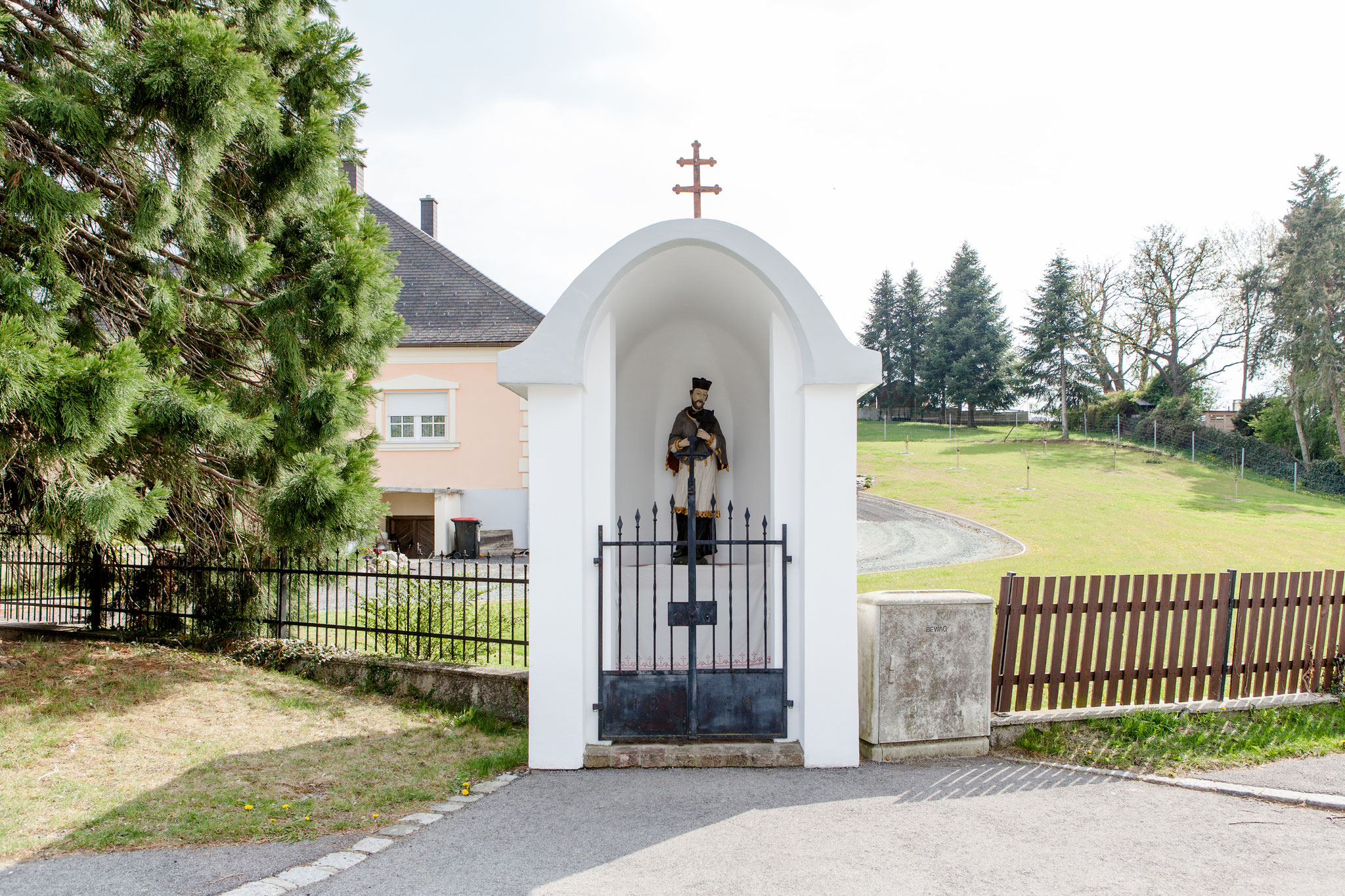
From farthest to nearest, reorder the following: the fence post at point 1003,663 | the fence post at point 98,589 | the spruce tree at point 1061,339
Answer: the spruce tree at point 1061,339 < the fence post at point 98,589 < the fence post at point 1003,663

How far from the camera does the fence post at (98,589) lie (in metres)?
9.70

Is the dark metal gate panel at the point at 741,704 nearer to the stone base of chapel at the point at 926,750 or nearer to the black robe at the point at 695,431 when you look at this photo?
the stone base of chapel at the point at 926,750

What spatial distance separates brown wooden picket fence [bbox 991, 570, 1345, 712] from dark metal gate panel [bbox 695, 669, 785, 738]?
170cm

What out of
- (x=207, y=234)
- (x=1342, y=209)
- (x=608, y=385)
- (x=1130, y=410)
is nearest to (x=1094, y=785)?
(x=608, y=385)

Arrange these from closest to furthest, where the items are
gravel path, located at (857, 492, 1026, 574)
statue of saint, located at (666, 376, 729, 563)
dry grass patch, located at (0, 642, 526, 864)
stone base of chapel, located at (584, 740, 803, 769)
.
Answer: dry grass patch, located at (0, 642, 526, 864) < stone base of chapel, located at (584, 740, 803, 769) < statue of saint, located at (666, 376, 729, 563) < gravel path, located at (857, 492, 1026, 574)

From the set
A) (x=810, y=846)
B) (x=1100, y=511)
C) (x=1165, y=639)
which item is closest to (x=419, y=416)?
(x=1165, y=639)

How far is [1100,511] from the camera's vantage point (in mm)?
26609

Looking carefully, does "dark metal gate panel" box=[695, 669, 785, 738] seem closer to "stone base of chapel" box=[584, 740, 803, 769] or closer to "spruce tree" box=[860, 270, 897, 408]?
"stone base of chapel" box=[584, 740, 803, 769]

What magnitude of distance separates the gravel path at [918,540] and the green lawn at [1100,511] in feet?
2.20

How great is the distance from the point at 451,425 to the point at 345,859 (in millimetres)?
16758

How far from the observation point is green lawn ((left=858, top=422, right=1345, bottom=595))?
18016mm

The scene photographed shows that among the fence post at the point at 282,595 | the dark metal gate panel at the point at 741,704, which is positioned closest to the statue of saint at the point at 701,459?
the dark metal gate panel at the point at 741,704

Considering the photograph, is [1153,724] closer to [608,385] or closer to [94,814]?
[608,385]

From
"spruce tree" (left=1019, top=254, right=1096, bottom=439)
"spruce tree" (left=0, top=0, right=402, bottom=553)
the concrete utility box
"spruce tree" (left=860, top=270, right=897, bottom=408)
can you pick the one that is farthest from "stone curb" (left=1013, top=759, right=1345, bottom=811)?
"spruce tree" (left=860, top=270, right=897, bottom=408)
